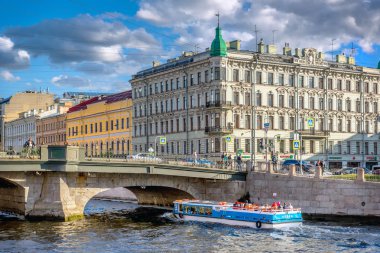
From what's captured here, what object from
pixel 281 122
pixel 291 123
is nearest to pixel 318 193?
pixel 281 122

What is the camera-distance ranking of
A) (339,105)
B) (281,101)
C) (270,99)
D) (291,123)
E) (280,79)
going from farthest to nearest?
1. (339,105)
2. (291,123)
3. (281,101)
4. (280,79)
5. (270,99)

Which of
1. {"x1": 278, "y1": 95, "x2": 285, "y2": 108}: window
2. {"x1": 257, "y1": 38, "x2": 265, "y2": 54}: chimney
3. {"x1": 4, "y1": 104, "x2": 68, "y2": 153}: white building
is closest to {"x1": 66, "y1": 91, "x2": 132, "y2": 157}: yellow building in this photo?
{"x1": 4, "y1": 104, "x2": 68, "y2": 153}: white building

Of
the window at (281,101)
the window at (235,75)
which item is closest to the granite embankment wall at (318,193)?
the window at (235,75)

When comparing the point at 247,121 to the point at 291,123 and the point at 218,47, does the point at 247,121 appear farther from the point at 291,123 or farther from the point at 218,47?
the point at 218,47

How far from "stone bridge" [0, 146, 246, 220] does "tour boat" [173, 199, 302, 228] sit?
3.01 meters

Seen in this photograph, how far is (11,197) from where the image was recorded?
53750 millimetres

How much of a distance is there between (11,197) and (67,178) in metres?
7.07

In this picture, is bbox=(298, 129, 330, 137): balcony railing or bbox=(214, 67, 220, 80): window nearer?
bbox=(214, 67, 220, 80): window

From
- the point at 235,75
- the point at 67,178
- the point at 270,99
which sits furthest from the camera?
the point at 270,99

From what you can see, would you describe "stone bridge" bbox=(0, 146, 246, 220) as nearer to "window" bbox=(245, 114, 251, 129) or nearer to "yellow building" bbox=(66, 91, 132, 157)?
"window" bbox=(245, 114, 251, 129)

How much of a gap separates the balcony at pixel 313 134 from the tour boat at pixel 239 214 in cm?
3419

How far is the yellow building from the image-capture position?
9831 cm

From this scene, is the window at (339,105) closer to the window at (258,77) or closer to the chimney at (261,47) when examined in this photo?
the chimney at (261,47)

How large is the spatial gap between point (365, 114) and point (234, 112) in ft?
72.1
